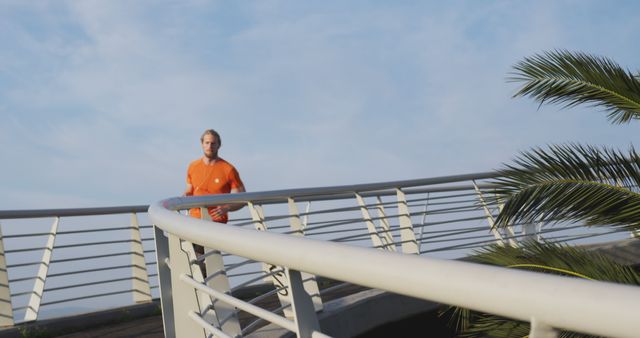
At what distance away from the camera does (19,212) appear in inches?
363

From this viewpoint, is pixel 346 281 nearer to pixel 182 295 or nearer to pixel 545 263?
pixel 182 295

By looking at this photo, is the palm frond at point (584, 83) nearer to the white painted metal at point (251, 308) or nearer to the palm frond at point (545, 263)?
the palm frond at point (545, 263)

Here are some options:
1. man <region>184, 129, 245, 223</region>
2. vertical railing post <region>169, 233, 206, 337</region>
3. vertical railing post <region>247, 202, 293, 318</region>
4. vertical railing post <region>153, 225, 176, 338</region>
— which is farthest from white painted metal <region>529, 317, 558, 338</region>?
man <region>184, 129, 245, 223</region>

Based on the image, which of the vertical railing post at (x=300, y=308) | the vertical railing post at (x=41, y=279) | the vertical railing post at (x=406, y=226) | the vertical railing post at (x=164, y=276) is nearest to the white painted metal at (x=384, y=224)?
the vertical railing post at (x=406, y=226)

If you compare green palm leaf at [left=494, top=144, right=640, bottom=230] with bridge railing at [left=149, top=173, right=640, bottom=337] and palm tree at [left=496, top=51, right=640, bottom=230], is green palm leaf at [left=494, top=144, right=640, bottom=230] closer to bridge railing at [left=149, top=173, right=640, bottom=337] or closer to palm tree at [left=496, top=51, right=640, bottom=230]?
palm tree at [left=496, top=51, right=640, bottom=230]

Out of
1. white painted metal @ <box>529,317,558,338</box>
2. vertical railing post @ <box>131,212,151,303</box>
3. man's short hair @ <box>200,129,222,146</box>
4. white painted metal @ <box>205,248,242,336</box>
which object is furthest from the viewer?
vertical railing post @ <box>131,212,151,303</box>

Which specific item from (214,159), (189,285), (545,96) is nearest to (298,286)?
(189,285)

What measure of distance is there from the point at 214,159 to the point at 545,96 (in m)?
3.70

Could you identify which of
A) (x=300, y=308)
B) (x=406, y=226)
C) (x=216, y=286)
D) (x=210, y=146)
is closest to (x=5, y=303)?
(x=210, y=146)

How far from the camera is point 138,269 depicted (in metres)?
10.4

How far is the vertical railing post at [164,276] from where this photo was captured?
402cm

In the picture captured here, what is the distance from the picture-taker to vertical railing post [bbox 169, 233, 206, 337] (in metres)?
3.69

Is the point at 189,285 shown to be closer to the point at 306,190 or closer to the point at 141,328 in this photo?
the point at 306,190

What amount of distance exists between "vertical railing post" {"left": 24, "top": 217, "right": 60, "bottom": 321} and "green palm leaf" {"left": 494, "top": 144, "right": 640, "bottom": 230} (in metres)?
5.18
